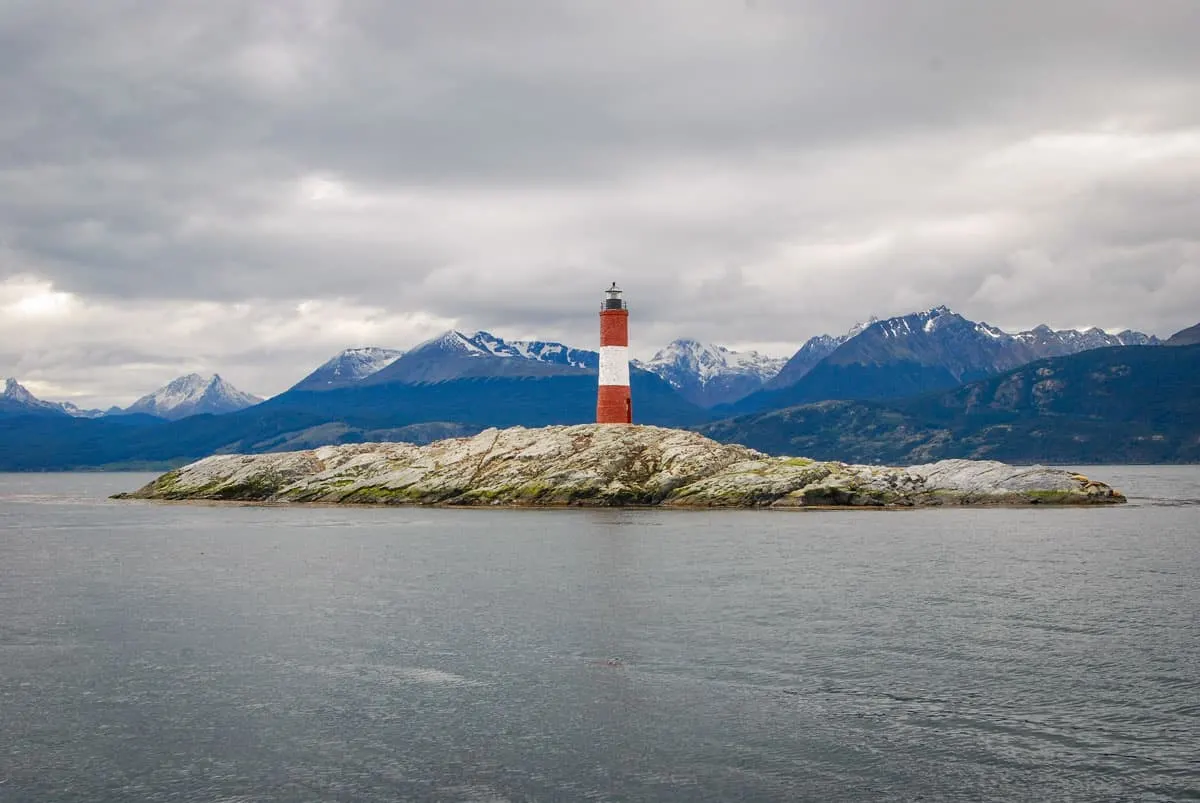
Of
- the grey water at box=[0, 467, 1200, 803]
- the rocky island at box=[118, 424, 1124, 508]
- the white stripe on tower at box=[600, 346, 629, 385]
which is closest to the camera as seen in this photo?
the grey water at box=[0, 467, 1200, 803]

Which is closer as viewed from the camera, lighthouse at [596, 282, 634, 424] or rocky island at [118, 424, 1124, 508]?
rocky island at [118, 424, 1124, 508]

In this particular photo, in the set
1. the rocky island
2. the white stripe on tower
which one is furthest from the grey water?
the white stripe on tower

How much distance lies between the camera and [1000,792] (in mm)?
25328

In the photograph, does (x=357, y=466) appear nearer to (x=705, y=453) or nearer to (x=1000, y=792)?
(x=705, y=453)

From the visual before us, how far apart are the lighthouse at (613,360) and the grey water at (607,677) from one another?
62.3 meters

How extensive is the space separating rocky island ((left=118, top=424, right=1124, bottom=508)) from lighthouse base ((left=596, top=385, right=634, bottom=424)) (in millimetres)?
2745

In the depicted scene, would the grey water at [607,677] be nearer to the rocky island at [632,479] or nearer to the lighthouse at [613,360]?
the rocky island at [632,479]

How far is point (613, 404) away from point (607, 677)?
101461 millimetres

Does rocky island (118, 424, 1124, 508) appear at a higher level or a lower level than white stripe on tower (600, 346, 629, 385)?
lower

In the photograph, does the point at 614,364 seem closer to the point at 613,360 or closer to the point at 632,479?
the point at 613,360

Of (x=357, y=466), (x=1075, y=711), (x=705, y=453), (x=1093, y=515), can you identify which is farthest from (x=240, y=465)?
(x=1075, y=711)

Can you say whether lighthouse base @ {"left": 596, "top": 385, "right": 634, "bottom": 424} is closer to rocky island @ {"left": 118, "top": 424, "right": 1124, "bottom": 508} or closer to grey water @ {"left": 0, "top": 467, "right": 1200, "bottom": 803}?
rocky island @ {"left": 118, "top": 424, "right": 1124, "bottom": 508}

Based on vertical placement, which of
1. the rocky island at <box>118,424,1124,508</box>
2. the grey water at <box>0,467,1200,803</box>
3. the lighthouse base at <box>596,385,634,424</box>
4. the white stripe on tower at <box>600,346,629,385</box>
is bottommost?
the grey water at <box>0,467,1200,803</box>

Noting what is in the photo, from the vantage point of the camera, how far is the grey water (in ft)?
88.1
